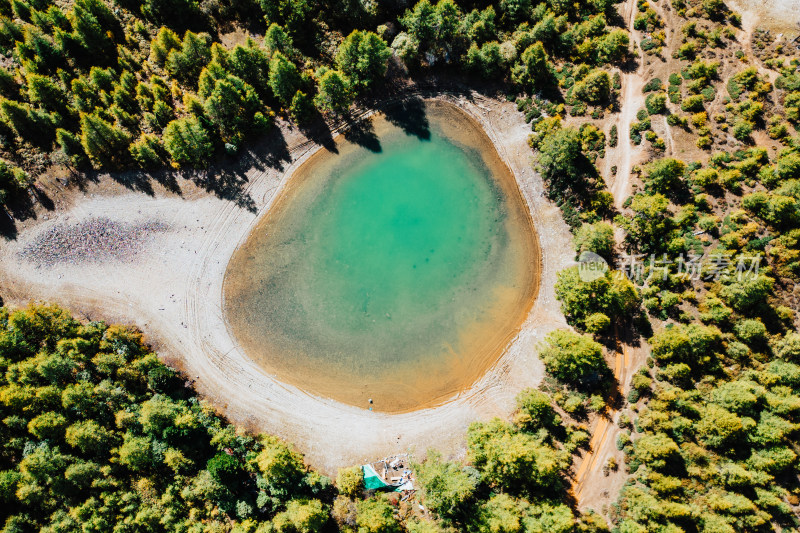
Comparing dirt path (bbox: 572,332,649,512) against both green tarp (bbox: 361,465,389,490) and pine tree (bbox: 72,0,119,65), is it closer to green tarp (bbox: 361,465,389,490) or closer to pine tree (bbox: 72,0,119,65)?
green tarp (bbox: 361,465,389,490)

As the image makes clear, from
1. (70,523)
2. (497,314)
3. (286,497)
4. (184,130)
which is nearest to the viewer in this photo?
(70,523)

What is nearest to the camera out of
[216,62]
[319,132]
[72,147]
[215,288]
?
[216,62]

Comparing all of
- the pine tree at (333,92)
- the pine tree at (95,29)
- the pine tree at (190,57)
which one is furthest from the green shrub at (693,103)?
the pine tree at (95,29)

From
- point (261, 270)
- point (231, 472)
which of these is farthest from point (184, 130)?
point (231, 472)

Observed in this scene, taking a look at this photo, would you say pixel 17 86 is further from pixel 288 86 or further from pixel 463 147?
pixel 463 147

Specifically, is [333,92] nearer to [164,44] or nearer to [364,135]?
[364,135]

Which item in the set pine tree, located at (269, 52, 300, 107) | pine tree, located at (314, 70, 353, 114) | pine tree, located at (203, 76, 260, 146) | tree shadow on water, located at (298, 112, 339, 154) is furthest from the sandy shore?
pine tree, located at (314, 70, 353, 114)

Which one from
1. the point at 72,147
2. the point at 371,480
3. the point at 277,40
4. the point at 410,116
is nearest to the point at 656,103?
the point at 410,116
